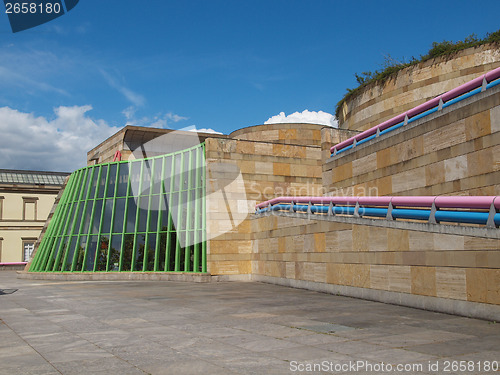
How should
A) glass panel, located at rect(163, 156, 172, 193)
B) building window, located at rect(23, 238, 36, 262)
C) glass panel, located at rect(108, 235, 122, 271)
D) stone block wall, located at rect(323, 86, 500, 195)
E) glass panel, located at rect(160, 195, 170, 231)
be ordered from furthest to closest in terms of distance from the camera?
building window, located at rect(23, 238, 36, 262) < glass panel, located at rect(163, 156, 172, 193) < glass panel, located at rect(108, 235, 122, 271) < glass panel, located at rect(160, 195, 170, 231) < stone block wall, located at rect(323, 86, 500, 195)

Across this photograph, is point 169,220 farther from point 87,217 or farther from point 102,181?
point 102,181

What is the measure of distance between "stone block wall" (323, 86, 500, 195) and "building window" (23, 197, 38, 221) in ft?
183

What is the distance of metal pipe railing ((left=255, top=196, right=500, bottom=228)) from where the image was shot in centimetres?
1098

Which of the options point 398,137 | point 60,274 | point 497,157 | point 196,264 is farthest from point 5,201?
point 497,157

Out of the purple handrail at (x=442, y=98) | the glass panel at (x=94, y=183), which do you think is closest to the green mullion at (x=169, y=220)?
the glass panel at (x=94, y=183)

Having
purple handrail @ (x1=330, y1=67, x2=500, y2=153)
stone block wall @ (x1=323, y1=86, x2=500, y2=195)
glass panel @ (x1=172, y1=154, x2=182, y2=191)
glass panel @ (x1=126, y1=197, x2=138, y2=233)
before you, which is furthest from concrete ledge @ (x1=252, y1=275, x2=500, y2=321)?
glass panel @ (x1=126, y1=197, x2=138, y2=233)

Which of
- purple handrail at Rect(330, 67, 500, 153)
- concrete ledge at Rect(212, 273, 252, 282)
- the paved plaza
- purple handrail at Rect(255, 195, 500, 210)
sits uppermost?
purple handrail at Rect(330, 67, 500, 153)

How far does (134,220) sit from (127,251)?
1.91 meters

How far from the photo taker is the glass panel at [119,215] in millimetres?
28672

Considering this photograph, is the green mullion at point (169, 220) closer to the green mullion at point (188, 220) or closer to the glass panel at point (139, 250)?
the green mullion at point (188, 220)

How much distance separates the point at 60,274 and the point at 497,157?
954 inches

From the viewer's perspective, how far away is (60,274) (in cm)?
2822

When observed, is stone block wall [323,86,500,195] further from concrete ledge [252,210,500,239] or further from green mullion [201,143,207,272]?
green mullion [201,143,207,272]

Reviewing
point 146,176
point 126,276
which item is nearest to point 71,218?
point 146,176
